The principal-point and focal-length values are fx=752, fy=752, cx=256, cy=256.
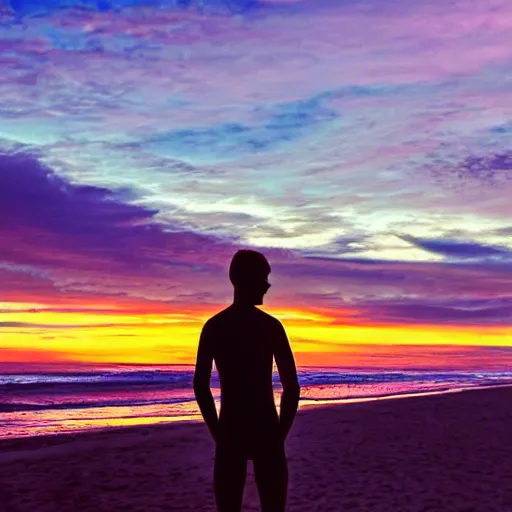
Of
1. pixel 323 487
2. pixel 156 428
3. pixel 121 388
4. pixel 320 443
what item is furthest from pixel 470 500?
pixel 121 388

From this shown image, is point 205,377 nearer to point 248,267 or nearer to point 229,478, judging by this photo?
point 229,478

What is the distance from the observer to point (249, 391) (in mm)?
4570

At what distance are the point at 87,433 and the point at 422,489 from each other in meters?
8.90

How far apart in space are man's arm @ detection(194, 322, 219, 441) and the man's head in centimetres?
31

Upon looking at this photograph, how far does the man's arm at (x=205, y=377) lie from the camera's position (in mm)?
4613

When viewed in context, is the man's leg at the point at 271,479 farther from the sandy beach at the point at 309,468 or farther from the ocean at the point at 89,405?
the ocean at the point at 89,405

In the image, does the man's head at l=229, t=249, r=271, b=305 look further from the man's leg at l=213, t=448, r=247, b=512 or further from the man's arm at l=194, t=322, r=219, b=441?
the man's leg at l=213, t=448, r=247, b=512

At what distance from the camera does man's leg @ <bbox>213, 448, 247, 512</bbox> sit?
462cm

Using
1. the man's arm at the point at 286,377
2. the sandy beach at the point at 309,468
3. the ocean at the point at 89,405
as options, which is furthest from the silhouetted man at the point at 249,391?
the ocean at the point at 89,405

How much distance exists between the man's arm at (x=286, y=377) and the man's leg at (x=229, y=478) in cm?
33

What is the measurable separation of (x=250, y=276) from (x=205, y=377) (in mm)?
698

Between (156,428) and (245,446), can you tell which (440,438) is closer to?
(156,428)

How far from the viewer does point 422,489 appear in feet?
32.7

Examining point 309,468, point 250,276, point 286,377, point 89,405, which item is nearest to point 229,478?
point 286,377
